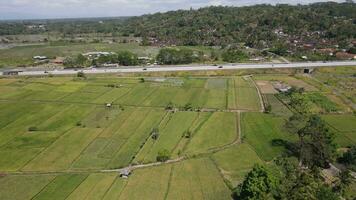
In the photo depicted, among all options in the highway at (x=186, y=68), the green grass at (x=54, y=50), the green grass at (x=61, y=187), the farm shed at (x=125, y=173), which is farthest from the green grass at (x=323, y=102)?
the green grass at (x=54, y=50)

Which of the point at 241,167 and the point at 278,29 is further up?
the point at 278,29

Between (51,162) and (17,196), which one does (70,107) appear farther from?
(17,196)

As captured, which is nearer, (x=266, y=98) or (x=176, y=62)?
(x=266, y=98)

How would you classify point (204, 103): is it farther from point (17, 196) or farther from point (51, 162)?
point (17, 196)

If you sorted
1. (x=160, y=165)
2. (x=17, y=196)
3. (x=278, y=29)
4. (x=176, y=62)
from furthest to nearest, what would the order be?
(x=278, y=29) → (x=176, y=62) → (x=160, y=165) → (x=17, y=196)

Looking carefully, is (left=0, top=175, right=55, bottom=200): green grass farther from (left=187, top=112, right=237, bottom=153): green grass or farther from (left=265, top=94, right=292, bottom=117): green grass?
(left=265, top=94, right=292, bottom=117): green grass

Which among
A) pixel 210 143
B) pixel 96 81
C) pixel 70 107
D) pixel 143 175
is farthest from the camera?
pixel 96 81

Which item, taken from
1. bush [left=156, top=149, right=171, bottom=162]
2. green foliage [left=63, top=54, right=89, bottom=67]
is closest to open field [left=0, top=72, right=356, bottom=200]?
bush [left=156, top=149, right=171, bottom=162]

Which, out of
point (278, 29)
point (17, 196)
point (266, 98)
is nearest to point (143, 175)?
point (17, 196)
